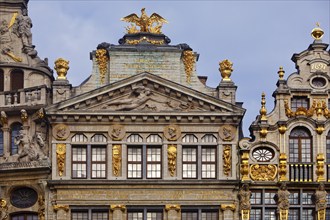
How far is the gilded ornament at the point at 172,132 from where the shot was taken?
77.6 meters

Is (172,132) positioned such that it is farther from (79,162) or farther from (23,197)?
(23,197)

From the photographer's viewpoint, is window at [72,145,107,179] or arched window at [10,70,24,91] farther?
arched window at [10,70,24,91]

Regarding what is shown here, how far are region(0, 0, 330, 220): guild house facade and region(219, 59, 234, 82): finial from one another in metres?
0.05

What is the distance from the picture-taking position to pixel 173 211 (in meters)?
76.6

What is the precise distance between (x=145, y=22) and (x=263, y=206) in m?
11.6

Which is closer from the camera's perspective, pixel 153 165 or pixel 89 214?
pixel 89 214

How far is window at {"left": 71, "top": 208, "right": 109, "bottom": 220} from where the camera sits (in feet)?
251

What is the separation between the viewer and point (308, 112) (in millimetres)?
78188

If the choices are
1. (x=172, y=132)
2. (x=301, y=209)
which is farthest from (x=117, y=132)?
(x=301, y=209)

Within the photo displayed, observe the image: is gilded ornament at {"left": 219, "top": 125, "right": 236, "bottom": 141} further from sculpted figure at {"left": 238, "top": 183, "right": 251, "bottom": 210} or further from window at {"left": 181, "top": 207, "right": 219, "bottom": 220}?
window at {"left": 181, "top": 207, "right": 219, "bottom": 220}

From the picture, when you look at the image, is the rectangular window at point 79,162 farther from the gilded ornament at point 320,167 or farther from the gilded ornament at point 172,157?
the gilded ornament at point 320,167

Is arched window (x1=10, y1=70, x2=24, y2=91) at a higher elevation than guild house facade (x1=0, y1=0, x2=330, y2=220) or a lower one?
higher

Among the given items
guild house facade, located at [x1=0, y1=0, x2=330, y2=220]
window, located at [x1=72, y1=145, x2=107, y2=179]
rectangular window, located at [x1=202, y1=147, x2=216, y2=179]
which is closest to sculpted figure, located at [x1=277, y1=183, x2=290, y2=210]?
guild house facade, located at [x1=0, y1=0, x2=330, y2=220]

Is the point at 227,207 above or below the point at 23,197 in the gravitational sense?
below
